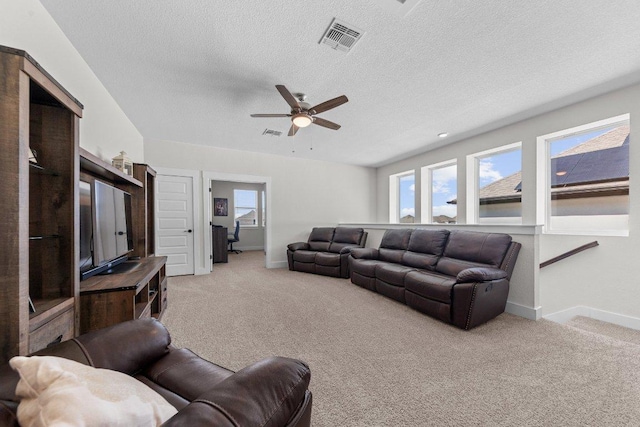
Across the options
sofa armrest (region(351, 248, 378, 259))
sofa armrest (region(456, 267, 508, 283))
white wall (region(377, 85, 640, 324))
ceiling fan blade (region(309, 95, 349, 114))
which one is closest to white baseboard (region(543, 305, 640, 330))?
white wall (region(377, 85, 640, 324))

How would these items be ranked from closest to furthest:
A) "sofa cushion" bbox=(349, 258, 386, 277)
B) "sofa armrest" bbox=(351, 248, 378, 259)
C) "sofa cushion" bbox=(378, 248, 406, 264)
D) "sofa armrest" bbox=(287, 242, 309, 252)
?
1. "sofa cushion" bbox=(349, 258, 386, 277)
2. "sofa cushion" bbox=(378, 248, 406, 264)
3. "sofa armrest" bbox=(351, 248, 378, 259)
4. "sofa armrest" bbox=(287, 242, 309, 252)

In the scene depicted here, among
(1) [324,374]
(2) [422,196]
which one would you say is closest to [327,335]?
(1) [324,374]

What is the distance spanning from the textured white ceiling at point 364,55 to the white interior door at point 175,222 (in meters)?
1.40

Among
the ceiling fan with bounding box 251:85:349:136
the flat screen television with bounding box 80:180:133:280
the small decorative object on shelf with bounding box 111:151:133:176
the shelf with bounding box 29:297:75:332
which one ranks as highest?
the ceiling fan with bounding box 251:85:349:136

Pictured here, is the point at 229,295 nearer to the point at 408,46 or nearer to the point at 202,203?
the point at 202,203

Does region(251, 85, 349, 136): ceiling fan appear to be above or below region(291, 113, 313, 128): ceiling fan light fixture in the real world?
above

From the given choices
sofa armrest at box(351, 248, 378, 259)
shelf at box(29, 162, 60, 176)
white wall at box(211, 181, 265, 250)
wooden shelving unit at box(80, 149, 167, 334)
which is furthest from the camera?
white wall at box(211, 181, 265, 250)

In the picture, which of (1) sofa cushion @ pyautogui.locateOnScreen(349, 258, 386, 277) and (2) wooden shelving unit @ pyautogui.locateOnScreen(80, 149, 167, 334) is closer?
(2) wooden shelving unit @ pyautogui.locateOnScreen(80, 149, 167, 334)

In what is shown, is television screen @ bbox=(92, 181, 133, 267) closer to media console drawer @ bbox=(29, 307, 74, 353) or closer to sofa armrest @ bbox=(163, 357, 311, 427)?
media console drawer @ bbox=(29, 307, 74, 353)

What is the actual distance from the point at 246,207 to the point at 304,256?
458 cm

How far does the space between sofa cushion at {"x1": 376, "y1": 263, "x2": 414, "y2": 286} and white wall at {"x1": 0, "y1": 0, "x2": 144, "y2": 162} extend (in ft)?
11.5

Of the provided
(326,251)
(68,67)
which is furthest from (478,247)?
(68,67)

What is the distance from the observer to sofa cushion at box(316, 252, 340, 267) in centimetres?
470

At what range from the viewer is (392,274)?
3.28m
